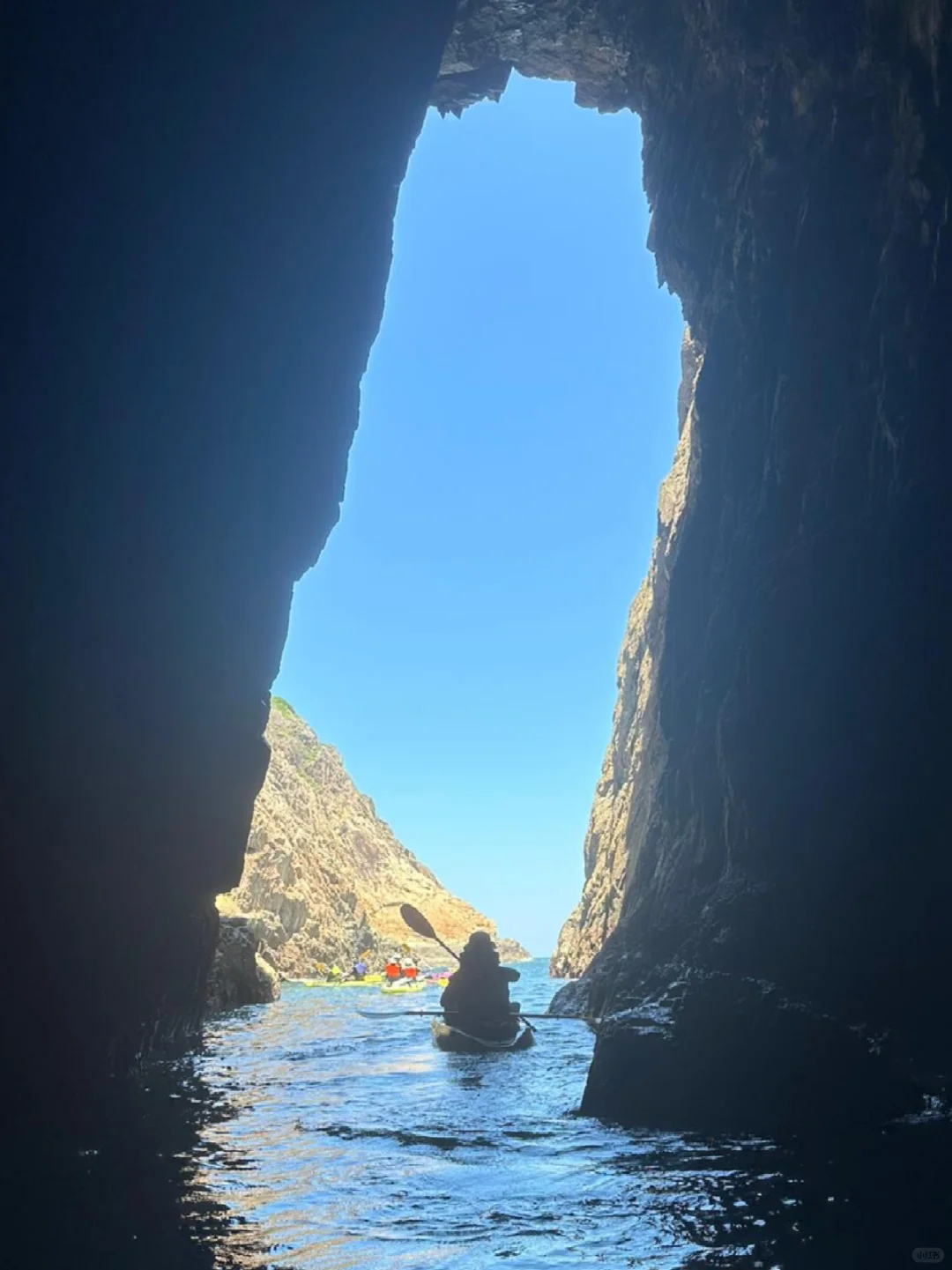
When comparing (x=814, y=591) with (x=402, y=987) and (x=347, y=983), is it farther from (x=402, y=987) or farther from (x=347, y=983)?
(x=347, y=983)

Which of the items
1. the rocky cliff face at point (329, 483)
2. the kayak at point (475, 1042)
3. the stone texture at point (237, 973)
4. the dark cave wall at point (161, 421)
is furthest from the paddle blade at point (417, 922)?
the dark cave wall at point (161, 421)

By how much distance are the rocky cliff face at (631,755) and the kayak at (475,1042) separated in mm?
13480

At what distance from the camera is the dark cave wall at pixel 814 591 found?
10.6m

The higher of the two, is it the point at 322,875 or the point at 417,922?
the point at 417,922

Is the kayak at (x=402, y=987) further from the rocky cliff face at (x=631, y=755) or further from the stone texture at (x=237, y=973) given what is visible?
the rocky cliff face at (x=631, y=755)

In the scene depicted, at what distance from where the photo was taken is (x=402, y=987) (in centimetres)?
4391

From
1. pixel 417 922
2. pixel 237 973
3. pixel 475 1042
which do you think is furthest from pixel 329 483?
pixel 237 973

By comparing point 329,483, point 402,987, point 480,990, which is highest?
point 329,483

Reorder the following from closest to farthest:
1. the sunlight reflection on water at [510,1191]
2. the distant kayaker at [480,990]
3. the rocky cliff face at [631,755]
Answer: the sunlight reflection on water at [510,1191] < the distant kayaker at [480,990] < the rocky cliff face at [631,755]

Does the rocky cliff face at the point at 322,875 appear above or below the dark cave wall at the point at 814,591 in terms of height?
below

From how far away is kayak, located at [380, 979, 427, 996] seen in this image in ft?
143

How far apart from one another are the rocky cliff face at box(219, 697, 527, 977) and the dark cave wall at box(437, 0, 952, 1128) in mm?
23734

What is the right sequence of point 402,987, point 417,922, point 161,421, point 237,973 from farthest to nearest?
point 402,987 < point 237,973 < point 417,922 < point 161,421

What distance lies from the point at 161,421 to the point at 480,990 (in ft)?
43.7
